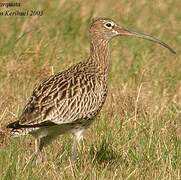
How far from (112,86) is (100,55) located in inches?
64.5

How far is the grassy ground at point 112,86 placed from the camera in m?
8.66

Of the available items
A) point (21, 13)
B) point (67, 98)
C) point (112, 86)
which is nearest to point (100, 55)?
point (67, 98)

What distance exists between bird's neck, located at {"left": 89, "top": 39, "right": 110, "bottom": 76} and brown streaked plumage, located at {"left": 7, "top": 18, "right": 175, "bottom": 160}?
1 cm

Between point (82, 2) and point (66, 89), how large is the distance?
5.74 meters

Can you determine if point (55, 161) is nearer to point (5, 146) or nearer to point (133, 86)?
point (5, 146)

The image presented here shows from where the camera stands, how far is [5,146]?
9.11 meters

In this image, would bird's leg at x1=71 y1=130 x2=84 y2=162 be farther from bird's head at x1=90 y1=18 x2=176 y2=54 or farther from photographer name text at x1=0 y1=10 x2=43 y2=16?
photographer name text at x1=0 y1=10 x2=43 y2=16

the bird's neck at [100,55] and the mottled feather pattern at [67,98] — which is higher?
the bird's neck at [100,55]

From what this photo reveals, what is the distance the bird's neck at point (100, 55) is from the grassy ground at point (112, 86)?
0.56 m

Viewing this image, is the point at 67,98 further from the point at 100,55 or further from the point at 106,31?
the point at 106,31

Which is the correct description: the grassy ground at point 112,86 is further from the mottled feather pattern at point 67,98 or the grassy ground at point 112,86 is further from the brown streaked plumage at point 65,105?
the mottled feather pattern at point 67,98

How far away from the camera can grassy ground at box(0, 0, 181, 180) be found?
8.66 metres

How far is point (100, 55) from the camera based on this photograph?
988 centimetres

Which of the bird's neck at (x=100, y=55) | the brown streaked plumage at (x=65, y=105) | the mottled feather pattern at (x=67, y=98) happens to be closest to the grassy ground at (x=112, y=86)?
the brown streaked plumage at (x=65, y=105)
